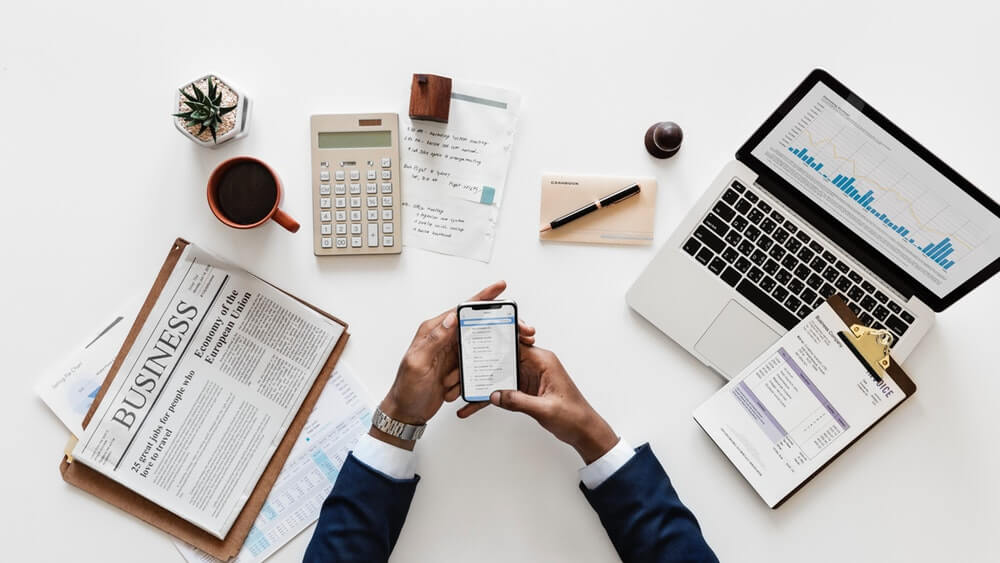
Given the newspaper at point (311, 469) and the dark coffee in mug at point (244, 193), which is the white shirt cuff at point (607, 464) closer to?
the newspaper at point (311, 469)

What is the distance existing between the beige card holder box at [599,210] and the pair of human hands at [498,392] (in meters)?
0.15

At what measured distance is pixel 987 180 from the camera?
Result: 92 centimetres

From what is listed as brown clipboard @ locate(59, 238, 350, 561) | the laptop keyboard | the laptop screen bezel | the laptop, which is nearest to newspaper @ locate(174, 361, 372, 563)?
Answer: brown clipboard @ locate(59, 238, 350, 561)

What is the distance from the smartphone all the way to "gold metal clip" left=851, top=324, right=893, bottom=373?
19.4 inches

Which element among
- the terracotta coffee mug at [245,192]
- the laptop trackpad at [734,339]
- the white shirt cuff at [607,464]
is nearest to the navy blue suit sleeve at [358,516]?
the white shirt cuff at [607,464]

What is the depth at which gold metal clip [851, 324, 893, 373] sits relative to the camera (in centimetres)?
85

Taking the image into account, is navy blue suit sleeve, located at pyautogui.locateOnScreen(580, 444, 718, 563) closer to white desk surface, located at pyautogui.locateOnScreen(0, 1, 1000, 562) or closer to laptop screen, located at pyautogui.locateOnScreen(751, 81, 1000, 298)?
white desk surface, located at pyautogui.locateOnScreen(0, 1, 1000, 562)

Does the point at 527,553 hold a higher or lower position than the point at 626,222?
lower

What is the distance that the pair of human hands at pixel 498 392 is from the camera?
84 centimetres

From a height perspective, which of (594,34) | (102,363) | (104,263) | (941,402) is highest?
(594,34)

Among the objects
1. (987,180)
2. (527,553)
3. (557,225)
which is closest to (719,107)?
(557,225)

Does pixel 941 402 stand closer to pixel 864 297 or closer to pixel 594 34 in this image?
pixel 864 297

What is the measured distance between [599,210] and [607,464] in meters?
0.38

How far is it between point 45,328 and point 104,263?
14 cm
